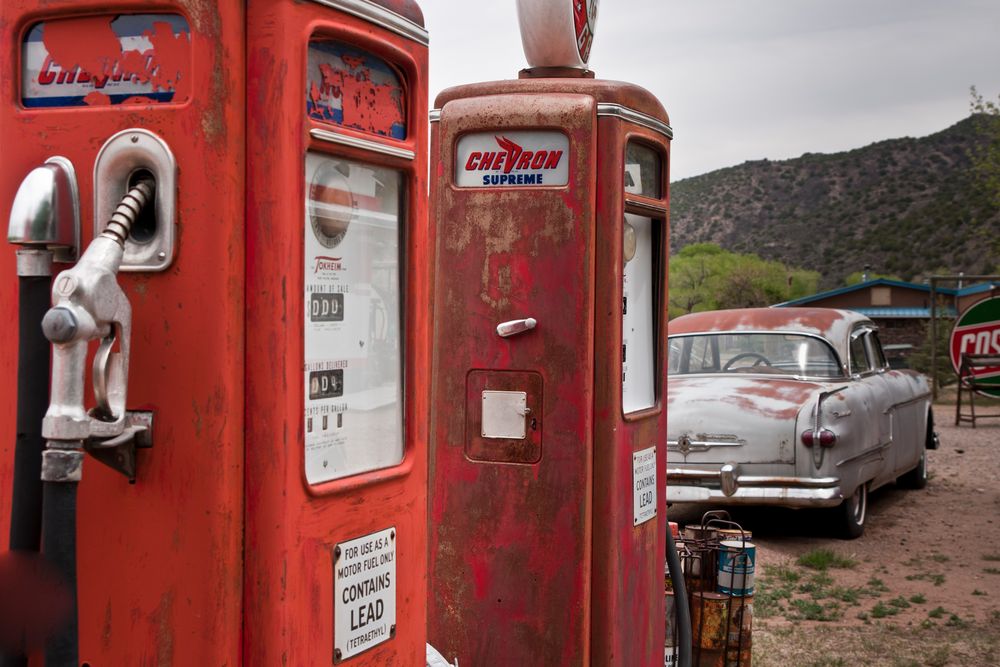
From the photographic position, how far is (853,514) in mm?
8609

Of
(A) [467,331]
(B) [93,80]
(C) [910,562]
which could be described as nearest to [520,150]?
Answer: (A) [467,331]

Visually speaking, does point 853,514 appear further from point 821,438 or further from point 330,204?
point 330,204

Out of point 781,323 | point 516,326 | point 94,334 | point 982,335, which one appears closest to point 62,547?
point 94,334

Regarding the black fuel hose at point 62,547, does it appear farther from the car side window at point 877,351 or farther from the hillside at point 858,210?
the hillside at point 858,210

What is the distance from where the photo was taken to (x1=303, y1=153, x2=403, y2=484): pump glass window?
2.20m

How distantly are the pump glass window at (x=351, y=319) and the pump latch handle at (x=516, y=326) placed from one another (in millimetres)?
1447

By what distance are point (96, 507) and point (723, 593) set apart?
140 inches

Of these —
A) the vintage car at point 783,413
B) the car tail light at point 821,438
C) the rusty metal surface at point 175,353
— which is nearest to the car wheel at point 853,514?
the vintage car at point 783,413

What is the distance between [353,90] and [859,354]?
8.06 meters

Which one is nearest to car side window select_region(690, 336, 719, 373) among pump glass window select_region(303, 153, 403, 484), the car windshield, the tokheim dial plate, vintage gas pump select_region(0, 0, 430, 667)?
the car windshield

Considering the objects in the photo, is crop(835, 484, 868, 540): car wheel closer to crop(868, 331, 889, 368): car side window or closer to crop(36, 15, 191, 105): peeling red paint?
crop(868, 331, 889, 368): car side window

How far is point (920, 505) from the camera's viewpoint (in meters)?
10.3

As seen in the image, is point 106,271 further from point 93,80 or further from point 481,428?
point 481,428

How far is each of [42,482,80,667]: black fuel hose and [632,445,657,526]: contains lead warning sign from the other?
2.55 metres
